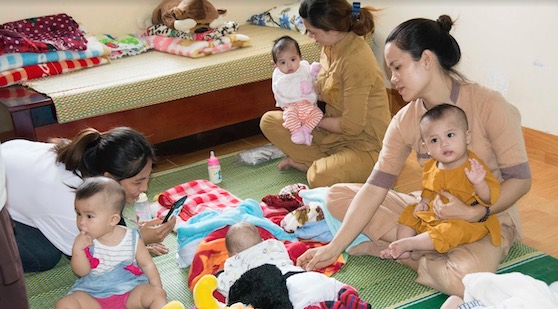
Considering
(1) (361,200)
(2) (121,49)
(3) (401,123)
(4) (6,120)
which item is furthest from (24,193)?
(2) (121,49)

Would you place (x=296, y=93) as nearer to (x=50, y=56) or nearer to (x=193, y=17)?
(x=193, y=17)

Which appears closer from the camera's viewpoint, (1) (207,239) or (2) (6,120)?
(1) (207,239)

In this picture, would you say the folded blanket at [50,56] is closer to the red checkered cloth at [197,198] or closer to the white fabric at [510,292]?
the red checkered cloth at [197,198]

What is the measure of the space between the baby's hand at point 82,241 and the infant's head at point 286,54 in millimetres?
1444

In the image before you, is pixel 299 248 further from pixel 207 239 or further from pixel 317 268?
pixel 207 239

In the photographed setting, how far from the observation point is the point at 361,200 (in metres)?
2.25

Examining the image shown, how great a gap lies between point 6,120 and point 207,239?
174 cm

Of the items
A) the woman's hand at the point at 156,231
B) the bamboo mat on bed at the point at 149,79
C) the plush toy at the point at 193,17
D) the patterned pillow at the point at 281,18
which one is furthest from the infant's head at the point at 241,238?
the patterned pillow at the point at 281,18

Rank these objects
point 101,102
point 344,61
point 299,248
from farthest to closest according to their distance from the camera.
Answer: point 101,102, point 344,61, point 299,248

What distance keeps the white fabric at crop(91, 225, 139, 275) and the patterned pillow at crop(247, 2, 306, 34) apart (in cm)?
240

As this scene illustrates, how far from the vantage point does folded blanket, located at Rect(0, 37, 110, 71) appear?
11.2ft

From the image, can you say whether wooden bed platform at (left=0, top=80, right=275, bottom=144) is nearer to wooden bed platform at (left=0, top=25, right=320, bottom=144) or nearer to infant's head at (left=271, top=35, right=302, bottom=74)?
wooden bed platform at (left=0, top=25, right=320, bottom=144)

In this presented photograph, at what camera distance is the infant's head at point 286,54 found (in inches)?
120

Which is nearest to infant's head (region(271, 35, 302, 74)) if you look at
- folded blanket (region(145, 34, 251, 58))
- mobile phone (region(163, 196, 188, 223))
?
folded blanket (region(145, 34, 251, 58))
